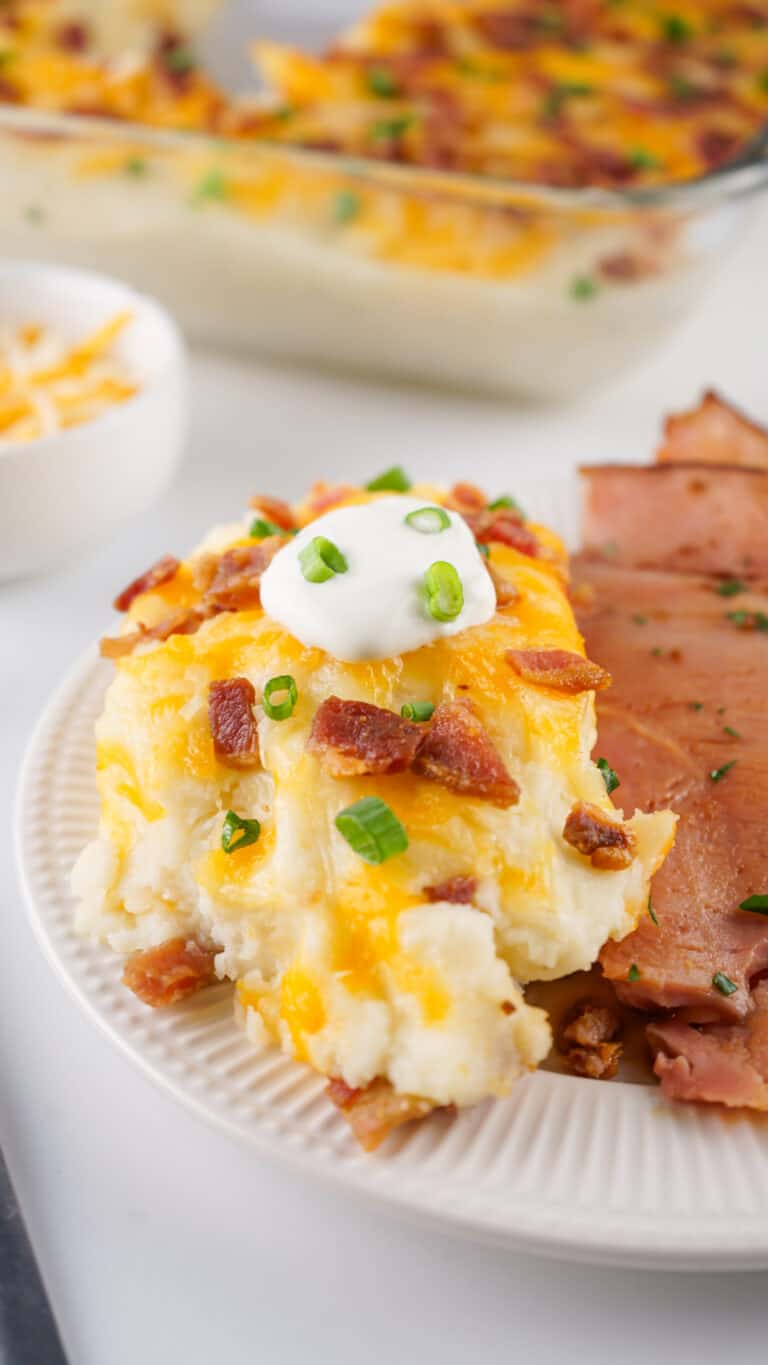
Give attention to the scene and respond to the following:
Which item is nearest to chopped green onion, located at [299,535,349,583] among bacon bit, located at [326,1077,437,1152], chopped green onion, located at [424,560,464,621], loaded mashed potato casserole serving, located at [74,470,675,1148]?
loaded mashed potato casserole serving, located at [74,470,675,1148]

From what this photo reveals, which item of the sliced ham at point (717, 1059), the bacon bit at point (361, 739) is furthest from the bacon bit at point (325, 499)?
the sliced ham at point (717, 1059)

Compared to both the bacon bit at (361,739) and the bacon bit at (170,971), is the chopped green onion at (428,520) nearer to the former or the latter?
the bacon bit at (361,739)

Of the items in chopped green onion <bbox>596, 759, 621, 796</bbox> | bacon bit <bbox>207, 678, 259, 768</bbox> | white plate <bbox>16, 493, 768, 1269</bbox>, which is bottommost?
white plate <bbox>16, 493, 768, 1269</bbox>

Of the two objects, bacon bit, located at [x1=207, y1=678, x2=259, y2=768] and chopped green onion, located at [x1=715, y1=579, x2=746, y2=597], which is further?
chopped green onion, located at [x1=715, y1=579, x2=746, y2=597]

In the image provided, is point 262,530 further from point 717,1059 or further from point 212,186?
point 212,186

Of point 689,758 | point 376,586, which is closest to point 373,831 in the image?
point 376,586

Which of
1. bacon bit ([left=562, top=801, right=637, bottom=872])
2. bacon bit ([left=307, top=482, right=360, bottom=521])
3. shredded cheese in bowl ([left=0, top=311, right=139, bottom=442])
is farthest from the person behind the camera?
shredded cheese in bowl ([left=0, top=311, right=139, bottom=442])

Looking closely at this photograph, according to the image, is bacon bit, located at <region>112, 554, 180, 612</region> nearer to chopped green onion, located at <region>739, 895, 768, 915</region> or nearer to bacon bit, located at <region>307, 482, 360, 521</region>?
bacon bit, located at <region>307, 482, 360, 521</region>
